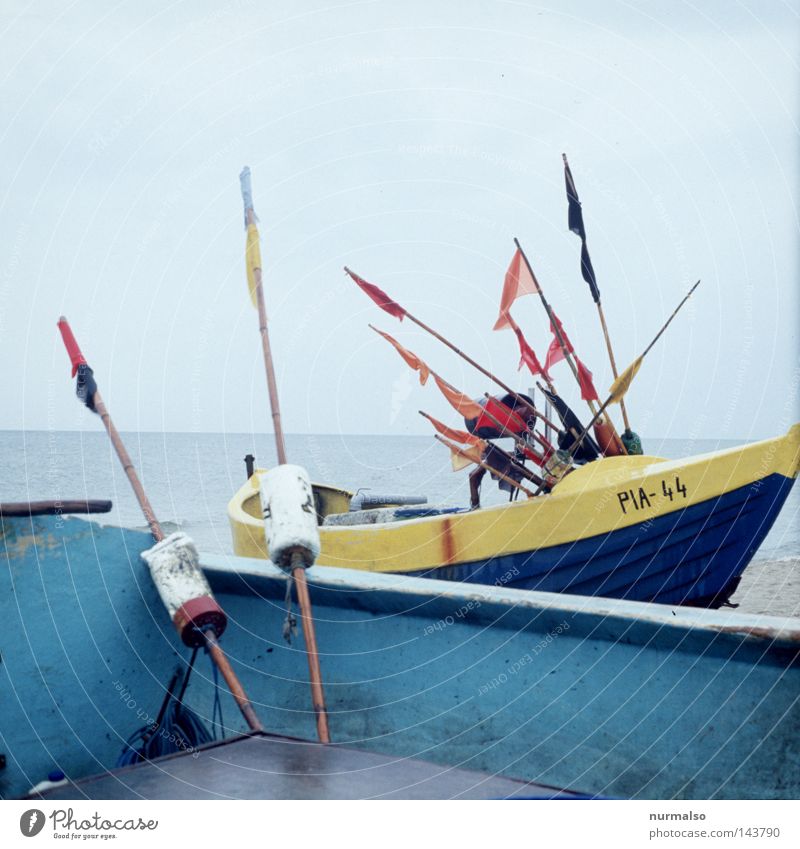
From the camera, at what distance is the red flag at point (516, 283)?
5383mm

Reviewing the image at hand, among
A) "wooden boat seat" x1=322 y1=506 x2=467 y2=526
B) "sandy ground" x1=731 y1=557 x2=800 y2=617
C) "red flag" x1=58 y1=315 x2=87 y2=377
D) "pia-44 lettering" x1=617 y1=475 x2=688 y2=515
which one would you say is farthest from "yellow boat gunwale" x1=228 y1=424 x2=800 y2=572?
"sandy ground" x1=731 y1=557 x2=800 y2=617

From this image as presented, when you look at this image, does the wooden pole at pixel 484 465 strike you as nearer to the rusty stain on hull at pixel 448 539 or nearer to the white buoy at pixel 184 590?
the rusty stain on hull at pixel 448 539

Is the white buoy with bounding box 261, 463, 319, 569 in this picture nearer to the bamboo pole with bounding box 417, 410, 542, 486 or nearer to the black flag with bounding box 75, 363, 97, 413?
the black flag with bounding box 75, 363, 97, 413

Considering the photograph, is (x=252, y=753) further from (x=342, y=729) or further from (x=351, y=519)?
(x=351, y=519)

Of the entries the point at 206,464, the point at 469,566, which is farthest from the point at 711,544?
the point at 206,464

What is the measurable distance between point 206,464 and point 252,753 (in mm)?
53890

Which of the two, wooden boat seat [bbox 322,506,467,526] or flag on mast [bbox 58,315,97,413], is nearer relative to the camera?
flag on mast [bbox 58,315,97,413]

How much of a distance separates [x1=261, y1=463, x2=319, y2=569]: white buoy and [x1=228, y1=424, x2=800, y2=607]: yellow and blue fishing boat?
2648mm

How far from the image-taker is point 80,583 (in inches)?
119

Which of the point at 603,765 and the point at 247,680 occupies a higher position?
the point at 247,680

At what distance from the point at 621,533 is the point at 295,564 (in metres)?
2.94

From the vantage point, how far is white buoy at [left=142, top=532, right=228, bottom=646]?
2.71 metres

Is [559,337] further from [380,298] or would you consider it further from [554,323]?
[380,298]
